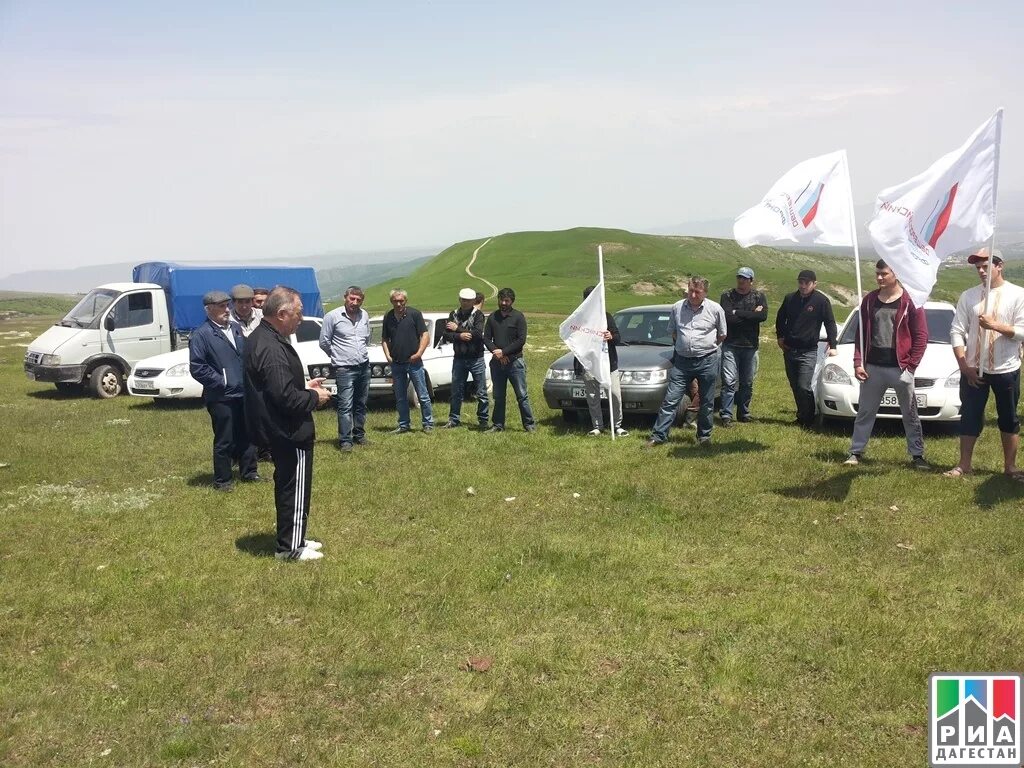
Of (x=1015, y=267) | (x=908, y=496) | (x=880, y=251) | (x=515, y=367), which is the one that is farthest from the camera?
(x=1015, y=267)

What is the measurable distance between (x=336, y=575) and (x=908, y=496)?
517 centimetres

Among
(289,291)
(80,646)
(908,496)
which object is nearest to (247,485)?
(289,291)

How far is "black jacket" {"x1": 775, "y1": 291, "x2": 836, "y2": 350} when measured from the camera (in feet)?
36.7

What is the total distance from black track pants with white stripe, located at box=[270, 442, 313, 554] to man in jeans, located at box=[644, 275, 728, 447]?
4.93 m

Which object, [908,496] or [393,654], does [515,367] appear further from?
[393,654]

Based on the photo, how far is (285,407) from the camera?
6.48m

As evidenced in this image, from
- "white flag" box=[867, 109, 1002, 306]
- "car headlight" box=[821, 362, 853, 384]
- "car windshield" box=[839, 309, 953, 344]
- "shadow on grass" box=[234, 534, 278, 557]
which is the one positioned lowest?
"shadow on grass" box=[234, 534, 278, 557]

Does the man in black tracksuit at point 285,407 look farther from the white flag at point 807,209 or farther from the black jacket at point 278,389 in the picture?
the white flag at point 807,209

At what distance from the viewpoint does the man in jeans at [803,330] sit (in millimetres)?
11180

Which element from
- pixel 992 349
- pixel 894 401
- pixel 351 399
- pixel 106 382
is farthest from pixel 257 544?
pixel 106 382

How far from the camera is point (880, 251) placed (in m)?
7.33

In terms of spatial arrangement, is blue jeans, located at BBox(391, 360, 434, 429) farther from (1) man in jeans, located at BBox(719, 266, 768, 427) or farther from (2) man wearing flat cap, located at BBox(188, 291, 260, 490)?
(1) man in jeans, located at BBox(719, 266, 768, 427)

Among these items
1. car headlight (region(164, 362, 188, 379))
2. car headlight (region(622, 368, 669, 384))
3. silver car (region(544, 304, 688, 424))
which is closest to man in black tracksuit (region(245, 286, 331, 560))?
silver car (region(544, 304, 688, 424))

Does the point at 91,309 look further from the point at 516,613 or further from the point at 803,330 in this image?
the point at 516,613
